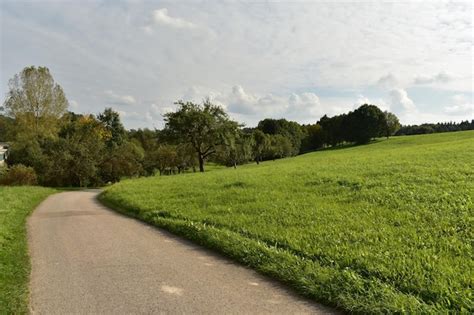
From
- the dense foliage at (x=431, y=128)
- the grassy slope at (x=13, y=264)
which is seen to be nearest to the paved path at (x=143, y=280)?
the grassy slope at (x=13, y=264)

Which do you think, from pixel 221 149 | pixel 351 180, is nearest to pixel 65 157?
pixel 221 149

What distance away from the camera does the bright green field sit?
5168mm

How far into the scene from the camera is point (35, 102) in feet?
145

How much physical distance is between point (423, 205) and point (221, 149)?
3626 centimetres

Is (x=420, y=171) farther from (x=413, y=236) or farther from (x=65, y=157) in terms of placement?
(x=65, y=157)

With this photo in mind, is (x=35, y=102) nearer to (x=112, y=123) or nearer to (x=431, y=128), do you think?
(x=112, y=123)

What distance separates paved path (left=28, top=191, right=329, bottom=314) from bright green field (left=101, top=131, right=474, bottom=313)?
1.66 ft

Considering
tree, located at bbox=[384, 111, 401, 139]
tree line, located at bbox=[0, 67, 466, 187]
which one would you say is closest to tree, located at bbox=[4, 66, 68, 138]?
tree line, located at bbox=[0, 67, 466, 187]

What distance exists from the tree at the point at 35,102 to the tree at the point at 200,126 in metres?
14.7

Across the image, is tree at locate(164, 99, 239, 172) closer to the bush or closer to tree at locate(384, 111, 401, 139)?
the bush

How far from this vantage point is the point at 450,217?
846 cm

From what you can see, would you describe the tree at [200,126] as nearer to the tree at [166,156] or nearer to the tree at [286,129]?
the tree at [166,156]

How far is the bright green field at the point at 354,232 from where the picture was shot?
17.0 feet

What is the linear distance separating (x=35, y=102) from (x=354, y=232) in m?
46.5
